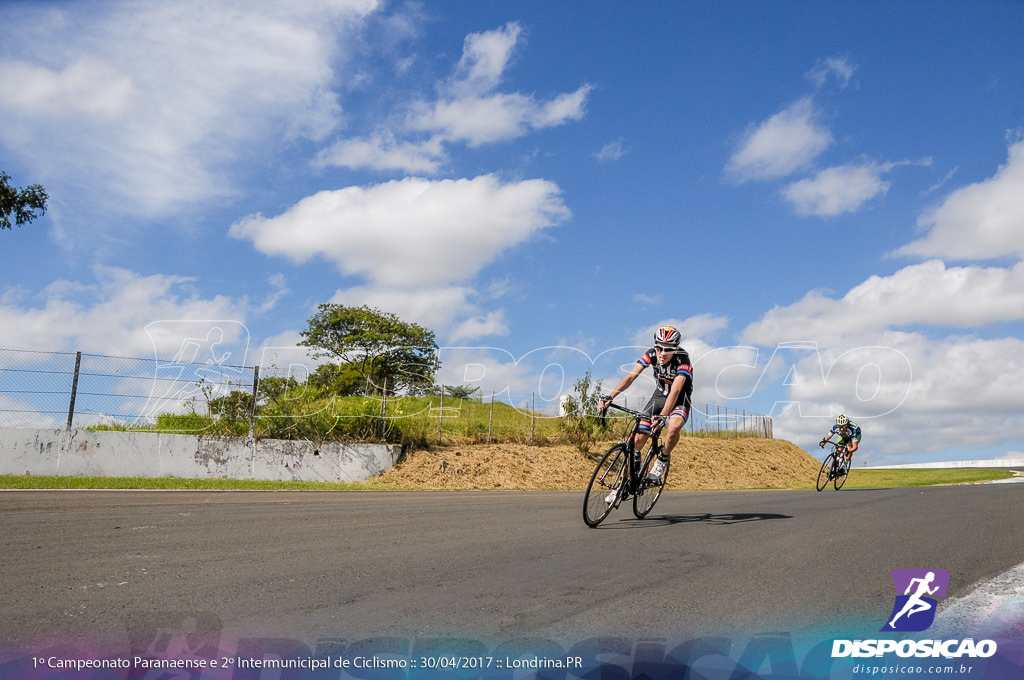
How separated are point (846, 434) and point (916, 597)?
1796 centimetres

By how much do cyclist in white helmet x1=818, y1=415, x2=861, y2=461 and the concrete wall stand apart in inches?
506

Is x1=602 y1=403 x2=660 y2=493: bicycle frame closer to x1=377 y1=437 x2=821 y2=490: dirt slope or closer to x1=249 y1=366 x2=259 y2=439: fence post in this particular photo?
x1=377 y1=437 x2=821 y2=490: dirt slope

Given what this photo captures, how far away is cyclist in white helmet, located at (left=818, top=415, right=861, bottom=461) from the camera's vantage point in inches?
791

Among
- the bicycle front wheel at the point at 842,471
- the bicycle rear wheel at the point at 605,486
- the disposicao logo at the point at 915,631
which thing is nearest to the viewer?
the disposicao logo at the point at 915,631

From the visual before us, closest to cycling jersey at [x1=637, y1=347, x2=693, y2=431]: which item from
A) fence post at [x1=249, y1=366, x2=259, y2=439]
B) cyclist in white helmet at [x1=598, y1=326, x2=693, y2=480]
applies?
cyclist in white helmet at [x1=598, y1=326, x2=693, y2=480]

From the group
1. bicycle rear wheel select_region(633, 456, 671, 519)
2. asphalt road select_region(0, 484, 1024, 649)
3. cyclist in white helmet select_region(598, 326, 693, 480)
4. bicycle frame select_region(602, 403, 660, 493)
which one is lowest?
asphalt road select_region(0, 484, 1024, 649)

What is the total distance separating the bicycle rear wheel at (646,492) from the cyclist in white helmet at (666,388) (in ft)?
0.24

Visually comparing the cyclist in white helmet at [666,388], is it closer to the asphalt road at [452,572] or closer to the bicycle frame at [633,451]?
the bicycle frame at [633,451]

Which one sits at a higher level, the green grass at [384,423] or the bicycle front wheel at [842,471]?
the green grass at [384,423]

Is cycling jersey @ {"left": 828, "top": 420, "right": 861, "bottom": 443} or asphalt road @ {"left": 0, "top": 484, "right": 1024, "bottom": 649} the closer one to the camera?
asphalt road @ {"left": 0, "top": 484, "right": 1024, "bottom": 649}

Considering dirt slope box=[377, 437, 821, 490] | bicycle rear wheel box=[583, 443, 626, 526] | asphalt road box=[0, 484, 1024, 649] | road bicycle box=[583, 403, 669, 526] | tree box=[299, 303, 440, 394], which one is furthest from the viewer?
tree box=[299, 303, 440, 394]

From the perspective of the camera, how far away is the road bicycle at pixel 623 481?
7230 millimetres

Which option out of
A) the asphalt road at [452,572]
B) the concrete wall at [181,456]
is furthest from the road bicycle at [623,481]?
the concrete wall at [181,456]

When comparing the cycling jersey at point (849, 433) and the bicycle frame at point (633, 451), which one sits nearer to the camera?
the bicycle frame at point (633, 451)
